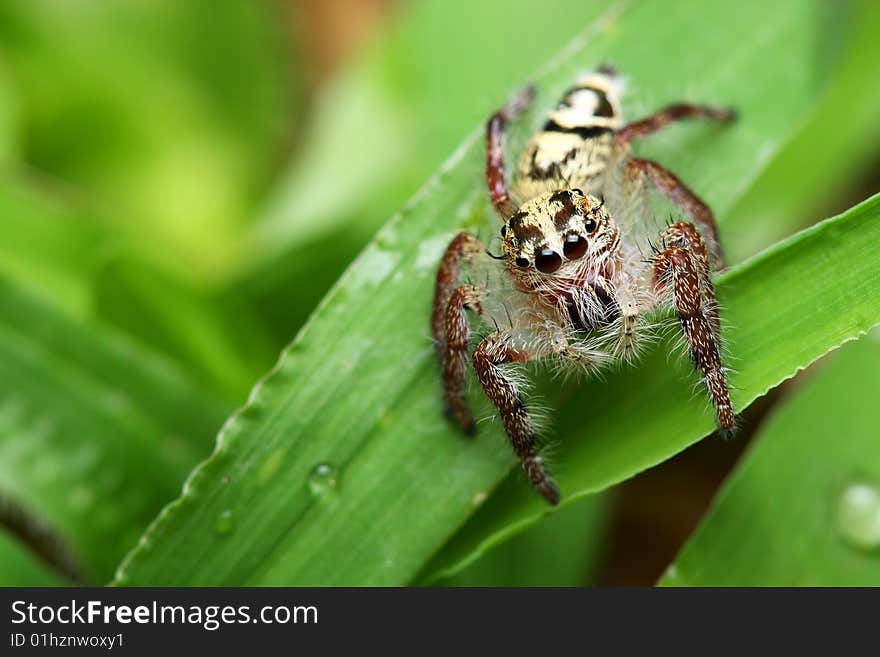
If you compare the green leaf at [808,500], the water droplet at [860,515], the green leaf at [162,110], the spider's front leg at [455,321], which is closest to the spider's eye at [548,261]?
the spider's front leg at [455,321]

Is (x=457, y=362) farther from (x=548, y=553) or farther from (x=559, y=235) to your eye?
(x=548, y=553)

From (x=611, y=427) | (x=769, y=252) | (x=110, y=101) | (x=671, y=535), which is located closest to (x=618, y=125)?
(x=769, y=252)

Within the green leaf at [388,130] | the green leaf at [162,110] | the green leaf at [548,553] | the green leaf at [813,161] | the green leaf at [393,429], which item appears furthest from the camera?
the green leaf at [162,110]

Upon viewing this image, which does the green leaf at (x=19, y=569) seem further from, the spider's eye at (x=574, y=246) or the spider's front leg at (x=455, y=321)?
the spider's eye at (x=574, y=246)

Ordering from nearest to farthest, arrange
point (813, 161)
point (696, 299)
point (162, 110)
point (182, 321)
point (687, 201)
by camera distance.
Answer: point (696, 299), point (687, 201), point (182, 321), point (813, 161), point (162, 110)

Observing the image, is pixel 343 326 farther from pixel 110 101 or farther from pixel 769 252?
pixel 110 101

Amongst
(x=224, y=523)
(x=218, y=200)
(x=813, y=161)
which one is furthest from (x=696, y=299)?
(x=218, y=200)
